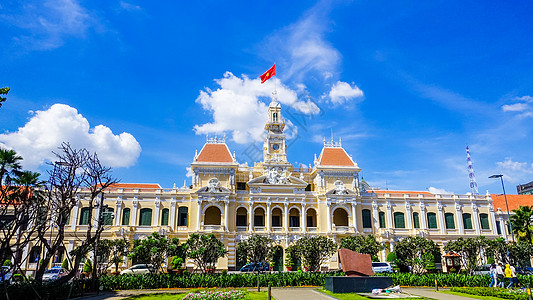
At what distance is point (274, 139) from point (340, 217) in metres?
13.9

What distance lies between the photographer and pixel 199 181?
46688mm

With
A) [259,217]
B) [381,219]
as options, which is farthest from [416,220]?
[259,217]

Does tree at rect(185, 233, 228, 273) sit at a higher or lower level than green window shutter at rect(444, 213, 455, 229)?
lower

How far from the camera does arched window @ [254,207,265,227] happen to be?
47.7 meters

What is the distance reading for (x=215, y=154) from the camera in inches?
1928

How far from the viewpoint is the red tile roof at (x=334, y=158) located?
5000 cm

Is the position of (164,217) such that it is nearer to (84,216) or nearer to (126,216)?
(126,216)

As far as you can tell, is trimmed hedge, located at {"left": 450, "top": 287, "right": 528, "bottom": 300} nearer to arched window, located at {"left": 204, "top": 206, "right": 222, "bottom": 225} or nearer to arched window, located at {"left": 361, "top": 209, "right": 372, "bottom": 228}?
arched window, located at {"left": 361, "top": 209, "right": 372, "bottom": 228}

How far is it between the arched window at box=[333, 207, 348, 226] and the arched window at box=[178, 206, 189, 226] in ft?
62.8

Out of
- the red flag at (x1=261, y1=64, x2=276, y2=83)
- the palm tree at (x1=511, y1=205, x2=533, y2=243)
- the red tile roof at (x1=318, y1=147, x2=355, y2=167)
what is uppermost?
the red flag at (x1=261, y1=64, x2=276, y2=83)

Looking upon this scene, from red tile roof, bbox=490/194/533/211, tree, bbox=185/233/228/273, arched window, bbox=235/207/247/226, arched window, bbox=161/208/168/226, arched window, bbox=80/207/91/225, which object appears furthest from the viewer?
red tile roof, bbox=490/194/533/211

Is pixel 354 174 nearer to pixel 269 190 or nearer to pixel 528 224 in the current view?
pixel 269 190

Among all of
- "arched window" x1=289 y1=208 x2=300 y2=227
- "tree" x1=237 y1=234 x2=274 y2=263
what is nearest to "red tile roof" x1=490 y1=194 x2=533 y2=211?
"arched window" x1=289 y1=208 x2=300 y2=227

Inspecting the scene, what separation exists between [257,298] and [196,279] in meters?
8.98
